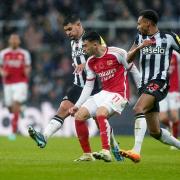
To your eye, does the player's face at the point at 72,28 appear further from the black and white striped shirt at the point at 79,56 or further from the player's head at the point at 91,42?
the player's head at the point at 91,42

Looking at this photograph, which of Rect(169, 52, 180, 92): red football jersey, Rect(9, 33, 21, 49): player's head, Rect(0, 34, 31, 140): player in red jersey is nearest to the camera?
Rect(169, 52, 180, 92): red football jersey

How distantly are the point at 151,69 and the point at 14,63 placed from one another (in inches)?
381

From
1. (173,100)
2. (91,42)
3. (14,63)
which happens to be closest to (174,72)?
(173,100)

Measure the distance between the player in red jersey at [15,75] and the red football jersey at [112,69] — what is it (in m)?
8.81

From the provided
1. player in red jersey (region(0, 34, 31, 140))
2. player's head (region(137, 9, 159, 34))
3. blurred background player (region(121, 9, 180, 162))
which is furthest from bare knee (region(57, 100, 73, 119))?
player in red jersey (region(0, 34, 31, 140))

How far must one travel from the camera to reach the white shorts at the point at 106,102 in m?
11.3

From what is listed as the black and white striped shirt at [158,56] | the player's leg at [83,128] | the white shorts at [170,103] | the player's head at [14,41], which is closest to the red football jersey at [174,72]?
the white shorts at [170,103]

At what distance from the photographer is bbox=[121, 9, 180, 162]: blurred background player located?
11.1 metres

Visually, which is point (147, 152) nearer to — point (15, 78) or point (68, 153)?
point (68, 153)

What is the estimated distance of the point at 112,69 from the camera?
1146cm

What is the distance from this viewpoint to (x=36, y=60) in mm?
24031

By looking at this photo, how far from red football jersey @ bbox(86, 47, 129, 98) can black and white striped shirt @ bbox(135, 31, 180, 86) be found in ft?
1.12

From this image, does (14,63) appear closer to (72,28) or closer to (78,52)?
(78,52)

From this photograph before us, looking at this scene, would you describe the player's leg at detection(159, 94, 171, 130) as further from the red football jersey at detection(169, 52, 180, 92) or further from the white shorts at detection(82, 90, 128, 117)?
the white shorts at detection(82, 90, 128, 117)
